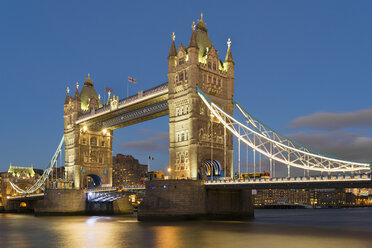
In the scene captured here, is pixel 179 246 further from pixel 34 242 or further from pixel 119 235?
pixel 34 242

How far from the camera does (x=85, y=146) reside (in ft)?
285

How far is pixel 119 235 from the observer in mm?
41719

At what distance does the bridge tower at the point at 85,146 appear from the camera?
282ft

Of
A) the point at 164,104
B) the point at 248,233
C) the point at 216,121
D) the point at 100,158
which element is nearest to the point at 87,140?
the point at 100,158

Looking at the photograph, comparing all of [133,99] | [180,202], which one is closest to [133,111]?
[133,99]

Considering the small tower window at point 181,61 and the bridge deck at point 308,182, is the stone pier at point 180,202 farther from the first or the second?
the small tower window at point 181,61

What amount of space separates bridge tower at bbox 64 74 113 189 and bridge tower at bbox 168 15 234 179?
29882mm

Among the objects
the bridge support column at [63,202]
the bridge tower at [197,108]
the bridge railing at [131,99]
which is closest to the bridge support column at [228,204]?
the bridge tower at [197,108]

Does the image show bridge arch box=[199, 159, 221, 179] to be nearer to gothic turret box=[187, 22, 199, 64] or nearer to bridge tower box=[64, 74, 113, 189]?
gothic turret box=[187, 22, 199, 64]

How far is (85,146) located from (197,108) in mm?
35139

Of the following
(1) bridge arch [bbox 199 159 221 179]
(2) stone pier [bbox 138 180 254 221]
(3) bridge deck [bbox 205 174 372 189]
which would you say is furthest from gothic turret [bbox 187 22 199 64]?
(3) bridge deck [bbox 205 174 372 189]

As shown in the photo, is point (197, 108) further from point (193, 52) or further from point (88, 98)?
point (88, 98)

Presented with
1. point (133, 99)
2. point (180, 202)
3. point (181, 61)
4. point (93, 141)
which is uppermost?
point (181, 61)

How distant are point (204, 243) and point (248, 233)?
8072 millimetres
